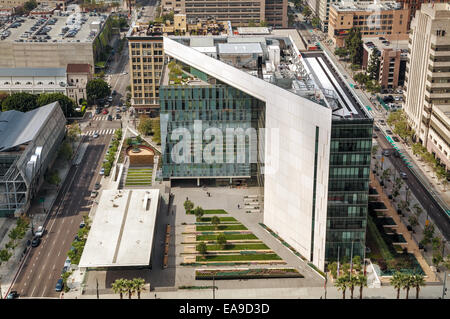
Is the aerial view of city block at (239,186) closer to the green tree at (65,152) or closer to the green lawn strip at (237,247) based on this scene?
the green lawn strip at (237,247)

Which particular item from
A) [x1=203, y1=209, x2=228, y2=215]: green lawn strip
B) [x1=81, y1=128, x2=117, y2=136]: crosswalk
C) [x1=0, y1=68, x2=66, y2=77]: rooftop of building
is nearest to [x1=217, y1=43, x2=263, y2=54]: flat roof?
[x1=203, y1=209, x2=228, y2=215]: green lawn strip

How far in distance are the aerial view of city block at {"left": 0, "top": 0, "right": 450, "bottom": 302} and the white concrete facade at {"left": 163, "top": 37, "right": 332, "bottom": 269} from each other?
0.32 metres

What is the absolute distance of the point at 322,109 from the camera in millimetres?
88562

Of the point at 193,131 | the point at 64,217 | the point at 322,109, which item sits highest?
the point at 322,109

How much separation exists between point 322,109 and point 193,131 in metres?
40.5

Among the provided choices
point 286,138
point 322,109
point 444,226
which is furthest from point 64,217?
point 444,226

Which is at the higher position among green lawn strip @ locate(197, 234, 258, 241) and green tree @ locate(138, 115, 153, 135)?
green tree @ locate(138, 115, 153, 135)

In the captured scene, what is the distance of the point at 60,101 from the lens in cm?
17238

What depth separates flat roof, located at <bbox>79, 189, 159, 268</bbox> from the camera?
93.5 metres

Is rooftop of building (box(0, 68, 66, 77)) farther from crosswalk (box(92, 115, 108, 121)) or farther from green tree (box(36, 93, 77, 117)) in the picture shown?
crosswalk (box(92, 115, 108, 121))

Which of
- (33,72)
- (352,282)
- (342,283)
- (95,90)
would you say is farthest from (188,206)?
(33,72)

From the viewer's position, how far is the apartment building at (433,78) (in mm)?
137750

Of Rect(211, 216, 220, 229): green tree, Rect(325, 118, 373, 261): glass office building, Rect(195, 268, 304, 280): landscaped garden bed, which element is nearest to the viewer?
Rect(325, 118, 373, 261): glass office building

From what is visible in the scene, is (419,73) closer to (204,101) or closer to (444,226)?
(444,226)
